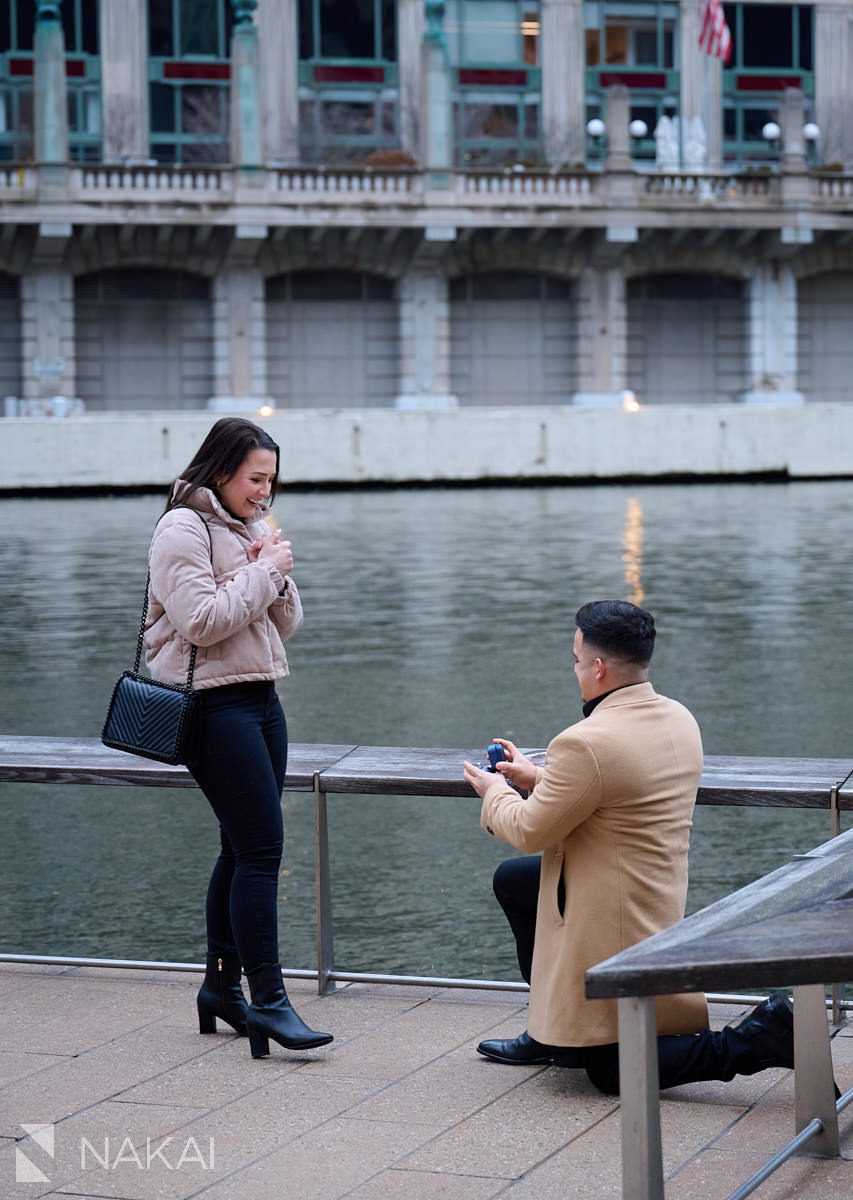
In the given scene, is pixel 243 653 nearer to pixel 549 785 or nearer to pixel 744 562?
pixel 549 785

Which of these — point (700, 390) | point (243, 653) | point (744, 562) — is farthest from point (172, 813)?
point (700, 390)

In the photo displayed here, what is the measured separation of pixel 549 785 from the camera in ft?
14.8

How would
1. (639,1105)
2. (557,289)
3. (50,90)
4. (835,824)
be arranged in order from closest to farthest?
(639,1105) < (835,824) < (50,90) < (557,289)

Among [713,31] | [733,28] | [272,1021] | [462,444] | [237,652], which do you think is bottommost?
[272,1021]

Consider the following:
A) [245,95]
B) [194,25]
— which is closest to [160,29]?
[194,25]

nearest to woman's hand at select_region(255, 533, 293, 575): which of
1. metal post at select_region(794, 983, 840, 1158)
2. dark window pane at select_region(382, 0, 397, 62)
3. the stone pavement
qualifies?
the stone pavement

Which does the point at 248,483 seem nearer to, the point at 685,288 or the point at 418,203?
the point at 418,203

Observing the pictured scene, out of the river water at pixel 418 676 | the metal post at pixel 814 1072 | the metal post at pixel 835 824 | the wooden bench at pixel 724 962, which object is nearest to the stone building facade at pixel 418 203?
the river water at pixel 418 676

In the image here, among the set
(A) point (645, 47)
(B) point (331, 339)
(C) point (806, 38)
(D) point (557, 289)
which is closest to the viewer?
(B) point (331, 339)

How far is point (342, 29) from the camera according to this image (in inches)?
1887

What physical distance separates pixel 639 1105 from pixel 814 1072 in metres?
0.94

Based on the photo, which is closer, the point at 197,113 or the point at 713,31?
the point at 713,31

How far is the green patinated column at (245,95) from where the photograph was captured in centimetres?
4484

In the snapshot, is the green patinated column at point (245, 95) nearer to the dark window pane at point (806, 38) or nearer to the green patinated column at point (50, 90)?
the green patinated column at point (50, 90)
